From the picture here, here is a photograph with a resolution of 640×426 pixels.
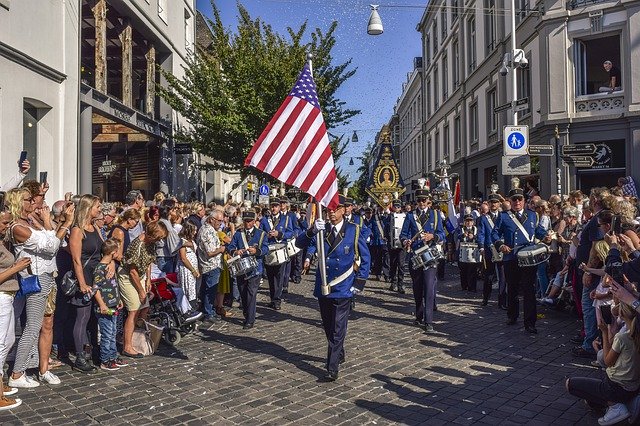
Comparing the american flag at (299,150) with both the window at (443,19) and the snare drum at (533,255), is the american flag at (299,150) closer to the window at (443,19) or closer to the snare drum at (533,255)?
the snare drum at (533,255)

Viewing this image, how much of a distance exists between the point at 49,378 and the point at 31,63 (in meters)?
9.47

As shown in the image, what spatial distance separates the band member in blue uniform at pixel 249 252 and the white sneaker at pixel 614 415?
5.43m

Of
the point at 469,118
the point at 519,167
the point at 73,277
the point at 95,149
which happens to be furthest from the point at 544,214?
the point at 469,118

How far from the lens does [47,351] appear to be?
6.02m

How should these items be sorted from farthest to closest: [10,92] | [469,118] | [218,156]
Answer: [469,118] → [218,156] → [10,92]

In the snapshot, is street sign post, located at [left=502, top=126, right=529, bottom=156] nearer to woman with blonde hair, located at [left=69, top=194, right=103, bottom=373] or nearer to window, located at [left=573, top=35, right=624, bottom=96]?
window, located at [left=573, top=35, right=624, bottom=96]

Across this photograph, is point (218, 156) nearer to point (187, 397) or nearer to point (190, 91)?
point (190, 91)

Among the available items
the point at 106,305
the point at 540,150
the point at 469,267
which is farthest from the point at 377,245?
the point at 106,305

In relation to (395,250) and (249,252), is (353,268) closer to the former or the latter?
(249,252)

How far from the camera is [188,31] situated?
26688 millimetres

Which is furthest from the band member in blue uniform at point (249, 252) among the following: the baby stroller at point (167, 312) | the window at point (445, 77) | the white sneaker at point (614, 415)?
the window at point (445, 77)

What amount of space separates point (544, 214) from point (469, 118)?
2196cm

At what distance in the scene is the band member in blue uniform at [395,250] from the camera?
40.6 feet

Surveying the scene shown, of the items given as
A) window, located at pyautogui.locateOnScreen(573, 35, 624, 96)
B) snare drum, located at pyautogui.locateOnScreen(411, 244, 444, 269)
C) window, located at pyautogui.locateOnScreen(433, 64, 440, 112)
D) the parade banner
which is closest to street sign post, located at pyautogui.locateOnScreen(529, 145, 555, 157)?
snare drum, located at pyautogui.locateOnScreen(411, 244, 444, 269)
